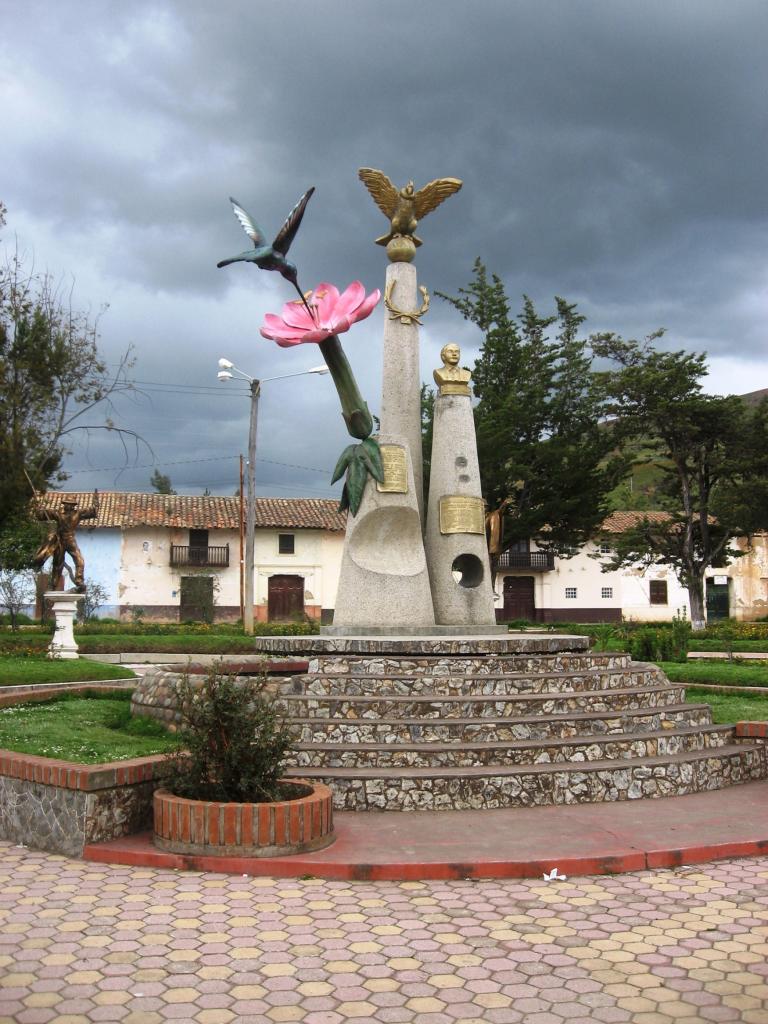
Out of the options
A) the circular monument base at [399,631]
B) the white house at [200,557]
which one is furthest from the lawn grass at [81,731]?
the white house at [200,557]

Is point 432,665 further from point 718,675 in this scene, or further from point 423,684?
point 718,675

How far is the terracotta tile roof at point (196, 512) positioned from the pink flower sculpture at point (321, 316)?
27.9 metres

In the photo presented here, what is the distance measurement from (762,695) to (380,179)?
8.12 metres

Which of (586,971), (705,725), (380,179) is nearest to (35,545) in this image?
(380,179)

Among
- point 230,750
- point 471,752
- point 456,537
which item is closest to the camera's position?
point 230,750

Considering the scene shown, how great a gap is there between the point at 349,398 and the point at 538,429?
23.7 meters

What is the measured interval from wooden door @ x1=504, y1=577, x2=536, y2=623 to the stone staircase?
34.4 metres

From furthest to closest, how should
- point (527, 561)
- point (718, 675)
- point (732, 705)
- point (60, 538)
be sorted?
1. point (527, 561)
2. point (60, 538)
3. point (718, 675)
4. point (732, 705)

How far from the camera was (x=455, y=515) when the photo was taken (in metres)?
10.7

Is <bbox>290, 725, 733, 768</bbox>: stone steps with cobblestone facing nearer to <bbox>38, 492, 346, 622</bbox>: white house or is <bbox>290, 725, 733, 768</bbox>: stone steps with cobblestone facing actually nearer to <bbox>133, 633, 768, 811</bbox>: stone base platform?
<bbox>133, 633, 768, 811</bbox>: stone base platform

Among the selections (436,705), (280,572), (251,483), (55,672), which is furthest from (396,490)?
(280,572)

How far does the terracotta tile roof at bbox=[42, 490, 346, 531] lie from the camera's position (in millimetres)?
38125

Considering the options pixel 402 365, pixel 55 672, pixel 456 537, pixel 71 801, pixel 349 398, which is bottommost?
pixel 71 801

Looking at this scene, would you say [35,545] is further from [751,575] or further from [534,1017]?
[751,575]
